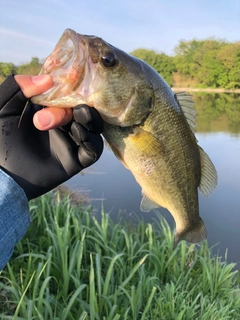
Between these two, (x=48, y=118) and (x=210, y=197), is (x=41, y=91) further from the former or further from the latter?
(x=210, y=197)

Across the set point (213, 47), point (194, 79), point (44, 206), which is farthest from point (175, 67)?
point (44, 206)

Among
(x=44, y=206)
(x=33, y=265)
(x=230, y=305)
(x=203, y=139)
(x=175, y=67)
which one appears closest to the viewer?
(x=33, y=265)

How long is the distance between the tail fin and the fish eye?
130 cm

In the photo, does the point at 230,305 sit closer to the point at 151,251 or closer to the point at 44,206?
the point at 151,251

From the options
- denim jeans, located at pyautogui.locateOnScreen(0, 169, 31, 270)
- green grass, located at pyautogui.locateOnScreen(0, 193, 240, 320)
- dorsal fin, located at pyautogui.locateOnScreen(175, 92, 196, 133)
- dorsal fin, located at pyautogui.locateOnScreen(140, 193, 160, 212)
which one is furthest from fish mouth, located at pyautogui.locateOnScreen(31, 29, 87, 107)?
green grass, located at pyautogui.locateOnScreen(0, 193, 240, 320)

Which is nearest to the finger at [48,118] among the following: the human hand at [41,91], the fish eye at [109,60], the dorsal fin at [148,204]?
the human hand at [41,91]

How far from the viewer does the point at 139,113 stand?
1.70 metres

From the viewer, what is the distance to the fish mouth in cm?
145

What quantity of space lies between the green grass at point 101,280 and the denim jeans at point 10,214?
2.04 feet

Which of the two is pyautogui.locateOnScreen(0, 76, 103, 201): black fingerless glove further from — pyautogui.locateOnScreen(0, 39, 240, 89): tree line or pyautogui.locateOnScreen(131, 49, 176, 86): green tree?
pyautogui.locateOnScreen(0, 39, 240, 89): tree line

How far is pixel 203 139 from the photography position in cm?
1518

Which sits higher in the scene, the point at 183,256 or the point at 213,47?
the point at 213,47

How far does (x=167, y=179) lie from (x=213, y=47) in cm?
6353

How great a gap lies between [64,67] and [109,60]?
255 mm
